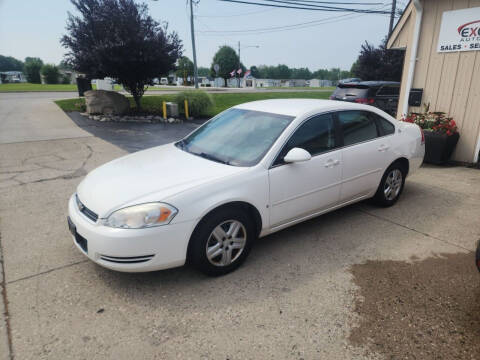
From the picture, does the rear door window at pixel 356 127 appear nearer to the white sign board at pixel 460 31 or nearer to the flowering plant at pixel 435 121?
the flowering plant at pixel 435 121

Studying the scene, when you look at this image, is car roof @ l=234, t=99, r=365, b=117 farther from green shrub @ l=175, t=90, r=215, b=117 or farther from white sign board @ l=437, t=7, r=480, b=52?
green shrub @ l=175, t=90, r=215, b=117

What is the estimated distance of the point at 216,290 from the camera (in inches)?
114

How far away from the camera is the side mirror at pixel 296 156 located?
3170 mm

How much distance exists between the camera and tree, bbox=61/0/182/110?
12601 millimetres

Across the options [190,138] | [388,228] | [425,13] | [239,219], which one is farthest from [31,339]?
[425,13]

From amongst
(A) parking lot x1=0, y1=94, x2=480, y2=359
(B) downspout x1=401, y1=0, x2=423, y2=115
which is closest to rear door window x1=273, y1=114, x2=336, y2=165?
(A) parking lot x1=0, y1=94, x2=480, y2=359

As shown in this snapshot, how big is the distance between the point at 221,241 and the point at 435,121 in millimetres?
6207

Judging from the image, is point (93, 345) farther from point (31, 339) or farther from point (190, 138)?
point (190, 138)

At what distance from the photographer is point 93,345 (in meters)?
2.29

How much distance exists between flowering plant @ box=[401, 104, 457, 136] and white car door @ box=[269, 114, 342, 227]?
434 centimetres

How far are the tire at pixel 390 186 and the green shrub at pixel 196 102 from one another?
11.5 meters

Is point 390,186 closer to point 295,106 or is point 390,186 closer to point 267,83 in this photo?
point 295,106

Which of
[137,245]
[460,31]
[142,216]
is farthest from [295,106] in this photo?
[460,31]

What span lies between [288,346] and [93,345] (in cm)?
137
